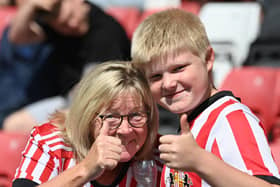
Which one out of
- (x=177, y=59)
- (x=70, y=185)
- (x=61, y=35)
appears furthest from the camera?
(x=61, y=35)

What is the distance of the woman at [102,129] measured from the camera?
1.73m

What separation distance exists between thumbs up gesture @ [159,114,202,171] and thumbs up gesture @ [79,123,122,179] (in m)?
0.17

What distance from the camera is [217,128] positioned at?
156cm

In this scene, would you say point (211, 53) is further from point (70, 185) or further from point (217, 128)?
point (70, 185)

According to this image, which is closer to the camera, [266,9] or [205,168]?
[205,168]

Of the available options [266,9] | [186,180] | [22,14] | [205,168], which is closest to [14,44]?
[22,14]

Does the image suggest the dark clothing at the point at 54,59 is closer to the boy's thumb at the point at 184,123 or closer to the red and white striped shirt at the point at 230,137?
the red and white striped shirt at the point at 230,137

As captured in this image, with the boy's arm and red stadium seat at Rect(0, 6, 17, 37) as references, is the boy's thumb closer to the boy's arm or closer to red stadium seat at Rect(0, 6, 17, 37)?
the boy's arm

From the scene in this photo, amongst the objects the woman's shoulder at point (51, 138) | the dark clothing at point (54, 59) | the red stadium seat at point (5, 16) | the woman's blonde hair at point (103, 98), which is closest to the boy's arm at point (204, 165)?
the woman's blonde hair at point (103, 98)

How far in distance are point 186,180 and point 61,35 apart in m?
1.85

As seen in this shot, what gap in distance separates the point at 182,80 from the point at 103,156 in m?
0.35

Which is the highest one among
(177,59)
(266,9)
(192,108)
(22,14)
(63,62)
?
(266,9)

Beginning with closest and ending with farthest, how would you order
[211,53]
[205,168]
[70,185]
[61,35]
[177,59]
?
1. [205,168]
2. [70,185]
3. [177,59]
4. [211,53]
5. [61,35]

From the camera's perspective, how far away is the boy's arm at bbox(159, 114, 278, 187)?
134cm
